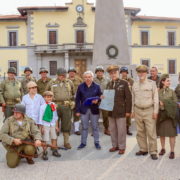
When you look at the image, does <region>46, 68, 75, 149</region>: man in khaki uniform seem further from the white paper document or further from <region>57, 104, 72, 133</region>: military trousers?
the white paper document

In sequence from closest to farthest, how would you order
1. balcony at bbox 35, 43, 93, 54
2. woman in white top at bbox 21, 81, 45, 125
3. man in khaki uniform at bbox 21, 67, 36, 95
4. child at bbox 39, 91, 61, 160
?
child at bbox 39, 91, 61, 160, woman in white top at bbox 21, 81, 45, 125, man in khaki uniform at bbox 21, 67, 36, 95, balcony at bbox 35, 43, 93, 54

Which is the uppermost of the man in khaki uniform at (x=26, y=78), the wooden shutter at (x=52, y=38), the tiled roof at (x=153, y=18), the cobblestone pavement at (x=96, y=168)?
the tiled roof at (x=153, y=18)

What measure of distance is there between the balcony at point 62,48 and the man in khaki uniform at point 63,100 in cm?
2412

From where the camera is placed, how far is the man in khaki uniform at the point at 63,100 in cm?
536

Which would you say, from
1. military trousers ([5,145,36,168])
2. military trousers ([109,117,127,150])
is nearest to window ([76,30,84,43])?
military trousers ([109,117,127,150])

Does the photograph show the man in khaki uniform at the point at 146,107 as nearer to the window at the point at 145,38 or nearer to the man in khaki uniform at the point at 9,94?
the man in khaki uniform at the point at 9,94

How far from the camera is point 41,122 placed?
4.91 m

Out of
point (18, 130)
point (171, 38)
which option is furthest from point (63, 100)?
point (171, 38)

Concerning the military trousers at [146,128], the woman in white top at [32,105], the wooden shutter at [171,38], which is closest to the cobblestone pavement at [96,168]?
the military trousers at [146,128]

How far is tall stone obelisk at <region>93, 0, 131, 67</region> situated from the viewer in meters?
8.85

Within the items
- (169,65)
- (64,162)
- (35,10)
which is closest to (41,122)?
(64,162)

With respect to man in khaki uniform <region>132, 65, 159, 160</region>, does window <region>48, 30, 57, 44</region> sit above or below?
above

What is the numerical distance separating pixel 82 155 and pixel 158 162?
4.45 feet

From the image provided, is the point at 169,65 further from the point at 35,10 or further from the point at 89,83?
the point at 89,83
